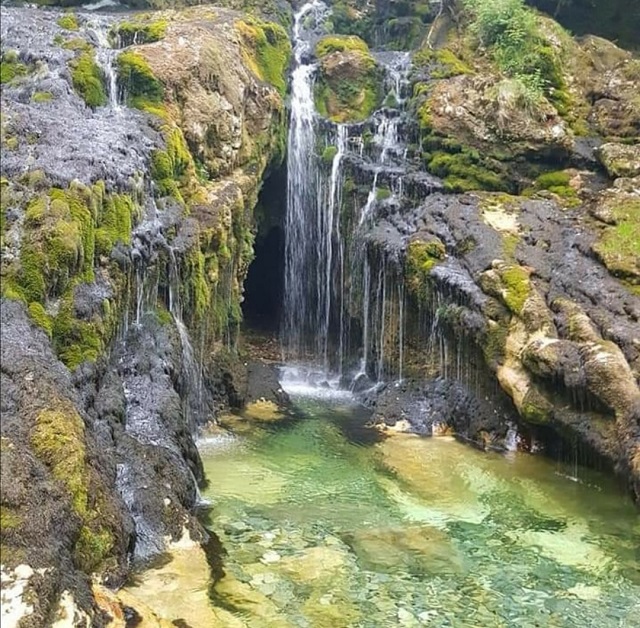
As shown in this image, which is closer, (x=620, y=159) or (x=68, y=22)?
(x=620, y=159)

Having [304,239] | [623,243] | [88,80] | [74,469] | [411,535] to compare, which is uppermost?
[88,80]

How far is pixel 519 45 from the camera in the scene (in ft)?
72.4

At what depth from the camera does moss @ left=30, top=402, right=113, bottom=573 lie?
741cm

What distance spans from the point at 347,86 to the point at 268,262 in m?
6.13

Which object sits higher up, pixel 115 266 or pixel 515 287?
pixel 115 266

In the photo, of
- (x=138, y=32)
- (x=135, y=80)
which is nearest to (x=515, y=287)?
(x=135, y=80)

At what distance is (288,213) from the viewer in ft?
74.2

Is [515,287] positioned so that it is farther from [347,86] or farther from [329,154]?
[347,86]

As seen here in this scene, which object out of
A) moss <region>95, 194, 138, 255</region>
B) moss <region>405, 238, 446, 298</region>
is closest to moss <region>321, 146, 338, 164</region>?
moss <region>405, 238, 446, 298</region>

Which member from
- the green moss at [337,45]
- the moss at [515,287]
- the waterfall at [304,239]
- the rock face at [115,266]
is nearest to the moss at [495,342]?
the moss at [515,287]

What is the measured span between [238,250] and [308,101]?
6.90 meters

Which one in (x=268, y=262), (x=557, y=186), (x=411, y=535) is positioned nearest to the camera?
(x=411, y=535)

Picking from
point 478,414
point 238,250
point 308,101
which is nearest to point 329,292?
point 238,250

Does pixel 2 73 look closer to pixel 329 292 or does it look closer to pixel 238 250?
pixel 238 250
